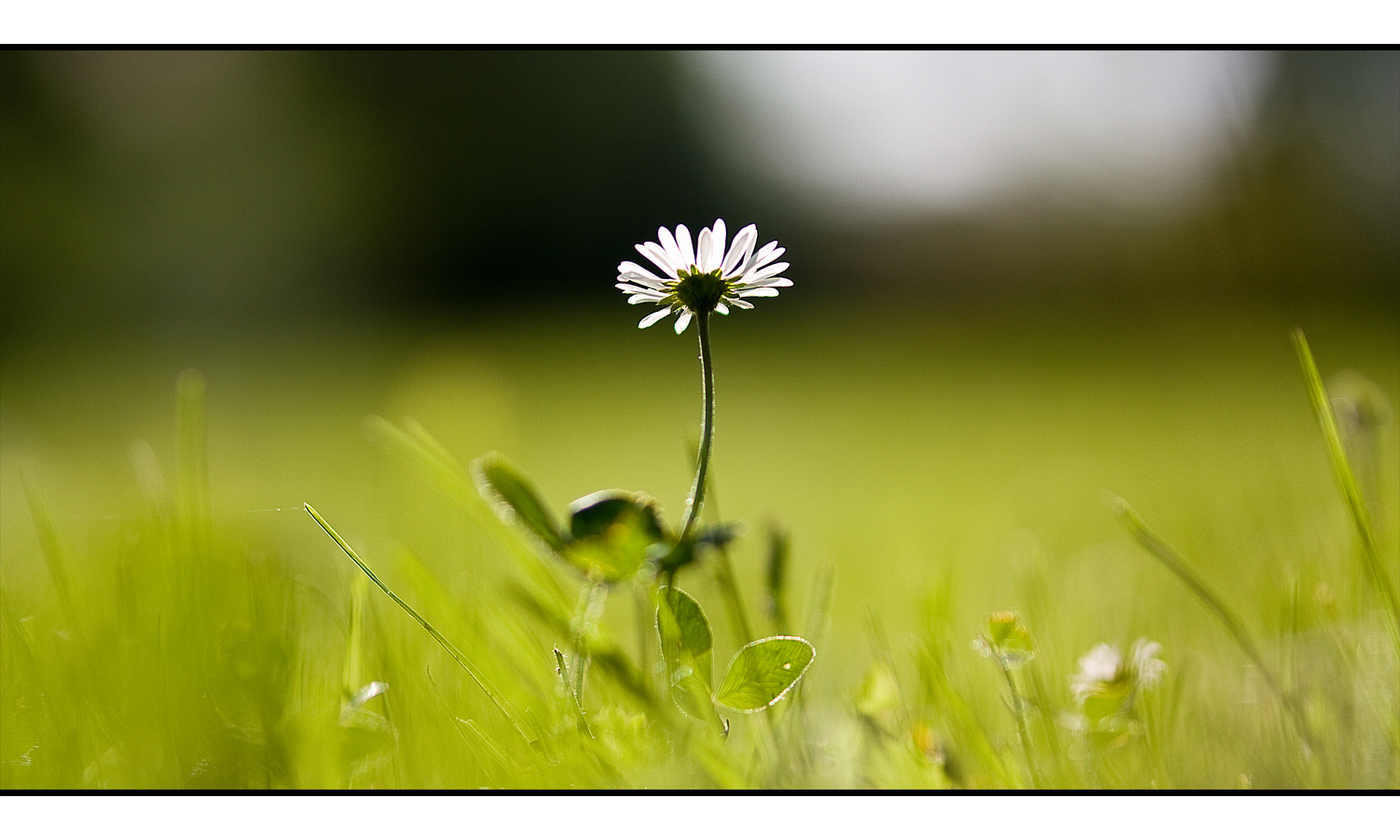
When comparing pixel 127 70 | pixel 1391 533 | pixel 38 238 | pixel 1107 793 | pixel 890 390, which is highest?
pixel 127 70

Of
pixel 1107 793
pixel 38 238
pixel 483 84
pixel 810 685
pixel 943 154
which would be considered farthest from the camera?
Answer: pixel 483 84

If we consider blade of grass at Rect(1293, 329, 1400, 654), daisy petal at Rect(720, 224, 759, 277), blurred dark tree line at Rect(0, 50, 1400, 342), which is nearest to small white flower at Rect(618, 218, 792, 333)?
daisy petal at Rect(720, 224, 759, 277)

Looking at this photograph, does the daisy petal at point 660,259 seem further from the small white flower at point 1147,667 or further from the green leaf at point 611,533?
the small white flower at point 1147,667

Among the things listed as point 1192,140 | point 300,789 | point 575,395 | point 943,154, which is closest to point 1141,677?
point 300,789

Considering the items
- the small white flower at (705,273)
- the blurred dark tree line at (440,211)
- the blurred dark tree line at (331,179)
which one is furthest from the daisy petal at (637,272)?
the blurred dark tree line at (331,179)

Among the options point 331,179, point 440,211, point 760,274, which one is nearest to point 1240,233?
point 760,274

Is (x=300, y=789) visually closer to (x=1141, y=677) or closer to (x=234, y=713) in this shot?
(x=234, y=713)

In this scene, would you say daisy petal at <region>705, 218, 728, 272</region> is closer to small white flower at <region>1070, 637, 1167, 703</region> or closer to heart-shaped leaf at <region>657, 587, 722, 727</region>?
heart-shaped leaf at <region>657, 587, 722, 727</region>

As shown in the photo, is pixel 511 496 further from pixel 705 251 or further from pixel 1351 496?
pixel 1351 496
